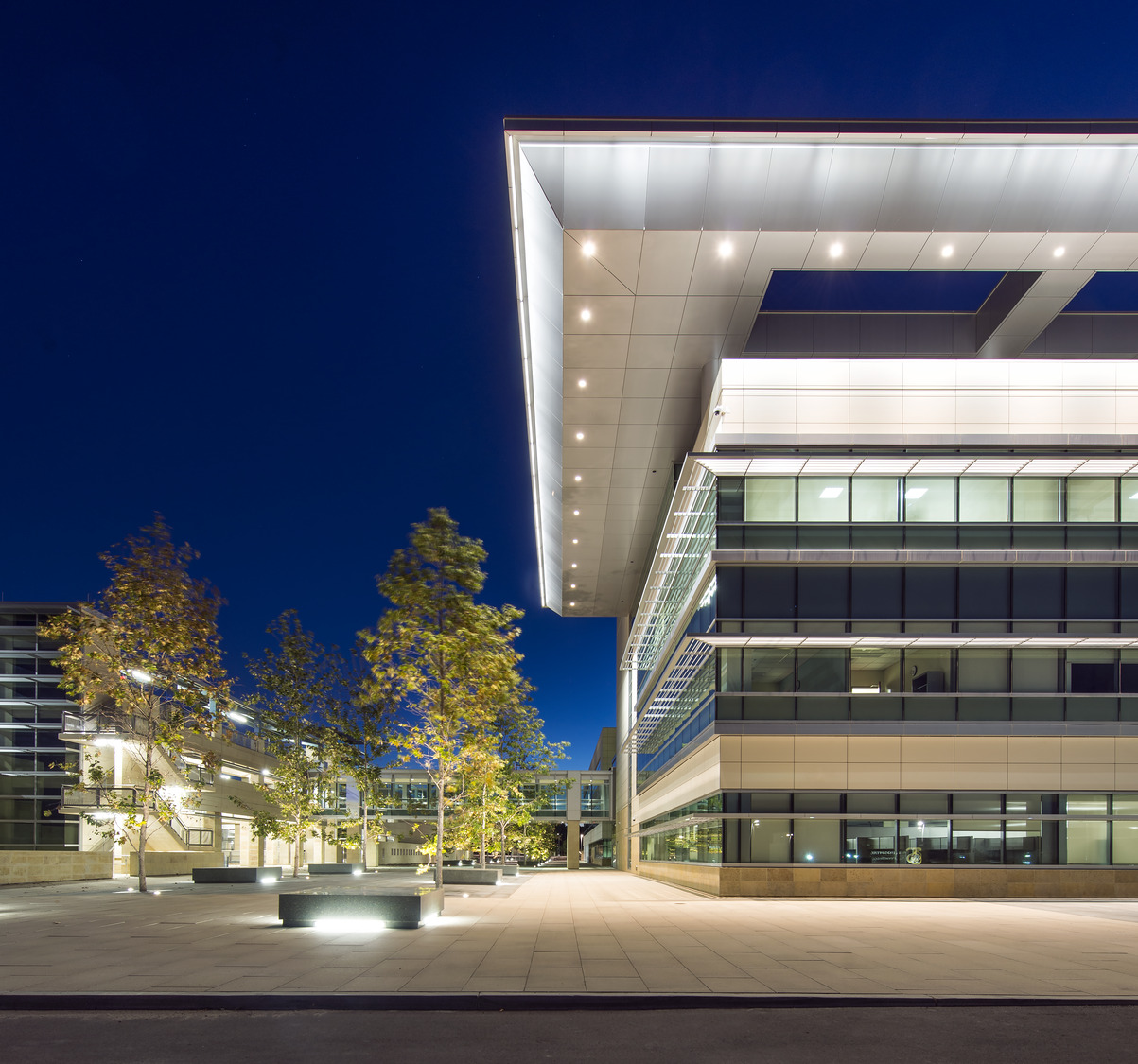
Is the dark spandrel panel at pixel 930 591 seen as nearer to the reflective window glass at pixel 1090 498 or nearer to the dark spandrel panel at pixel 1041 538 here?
the dark spandrel panel at pixel 1041 538

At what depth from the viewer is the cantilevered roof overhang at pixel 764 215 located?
940 inches

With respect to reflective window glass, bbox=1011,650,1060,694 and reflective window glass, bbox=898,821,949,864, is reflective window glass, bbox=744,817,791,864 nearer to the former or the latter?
reflective window glass, bbox=898,821,949,864

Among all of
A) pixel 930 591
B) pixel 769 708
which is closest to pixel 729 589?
pixel 769 708

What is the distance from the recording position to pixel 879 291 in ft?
118

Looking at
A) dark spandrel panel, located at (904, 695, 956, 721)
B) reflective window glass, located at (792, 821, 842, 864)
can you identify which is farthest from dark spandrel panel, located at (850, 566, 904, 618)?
reflective window glass, located at (792, 821, 842, 864)

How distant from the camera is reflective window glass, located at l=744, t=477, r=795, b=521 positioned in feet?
102

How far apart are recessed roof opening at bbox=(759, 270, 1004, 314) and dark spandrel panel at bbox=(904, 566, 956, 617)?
29.0 feet

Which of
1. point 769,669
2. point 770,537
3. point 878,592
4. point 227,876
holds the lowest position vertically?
point 227,876

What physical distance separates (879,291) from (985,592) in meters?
12.1

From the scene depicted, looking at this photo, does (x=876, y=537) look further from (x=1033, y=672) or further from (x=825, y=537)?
(x=1033, y=672)

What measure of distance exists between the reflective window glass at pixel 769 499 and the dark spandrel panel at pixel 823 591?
6.32 feet

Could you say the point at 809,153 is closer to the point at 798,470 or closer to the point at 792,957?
the point at 798,470

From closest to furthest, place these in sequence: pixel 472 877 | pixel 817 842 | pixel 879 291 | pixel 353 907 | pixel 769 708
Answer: pixel 353 907, pixel 817 842, pixel 769 708, pixel 879 291, pixel 472 877

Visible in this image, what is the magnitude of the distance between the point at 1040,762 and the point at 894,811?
15.5 ft
